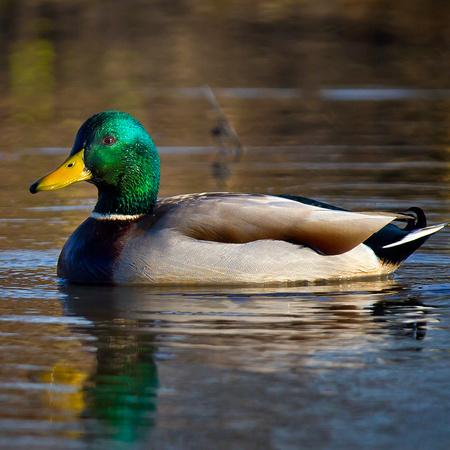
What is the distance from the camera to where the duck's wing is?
7293 millimetres

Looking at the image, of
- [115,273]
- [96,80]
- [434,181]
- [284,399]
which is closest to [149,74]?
A: [96,80]

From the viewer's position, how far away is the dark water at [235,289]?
15.6 feet

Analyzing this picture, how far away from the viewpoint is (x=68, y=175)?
7.59 metres

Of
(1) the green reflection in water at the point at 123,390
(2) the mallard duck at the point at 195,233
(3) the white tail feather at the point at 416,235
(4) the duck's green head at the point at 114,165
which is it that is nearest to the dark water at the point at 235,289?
(1) the green reflection in water at the point at 123,390

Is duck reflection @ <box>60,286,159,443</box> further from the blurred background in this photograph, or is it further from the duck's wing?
the blurred background

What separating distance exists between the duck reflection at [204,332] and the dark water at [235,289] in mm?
17

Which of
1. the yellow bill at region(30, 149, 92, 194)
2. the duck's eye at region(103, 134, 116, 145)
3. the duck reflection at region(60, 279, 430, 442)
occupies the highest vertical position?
the duck's eye at region(103, 134, 116, 145)

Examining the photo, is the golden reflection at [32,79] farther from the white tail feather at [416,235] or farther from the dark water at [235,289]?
the white tail feather at [416,235]

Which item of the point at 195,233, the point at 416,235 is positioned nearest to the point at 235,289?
the point at 195,233

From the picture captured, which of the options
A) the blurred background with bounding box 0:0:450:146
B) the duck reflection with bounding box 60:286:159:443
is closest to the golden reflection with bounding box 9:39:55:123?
the blurred background with bounding box 0:0:450:146

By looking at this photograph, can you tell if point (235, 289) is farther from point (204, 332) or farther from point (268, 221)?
point (204, 332)

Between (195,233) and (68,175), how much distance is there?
41.5 inches

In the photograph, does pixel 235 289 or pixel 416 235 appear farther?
pixel 416 235

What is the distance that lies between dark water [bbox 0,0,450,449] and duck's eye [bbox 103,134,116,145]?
3.46ft
